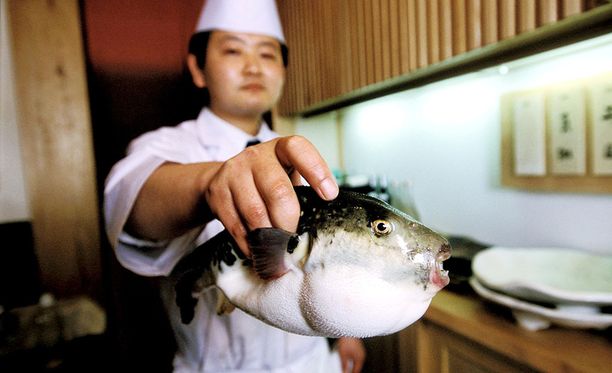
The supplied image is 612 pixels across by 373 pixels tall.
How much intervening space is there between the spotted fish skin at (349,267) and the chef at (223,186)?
0.11ft

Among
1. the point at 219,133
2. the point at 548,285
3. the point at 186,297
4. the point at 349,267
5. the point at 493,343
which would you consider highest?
the point at 219,133

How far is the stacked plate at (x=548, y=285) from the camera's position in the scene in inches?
34.9

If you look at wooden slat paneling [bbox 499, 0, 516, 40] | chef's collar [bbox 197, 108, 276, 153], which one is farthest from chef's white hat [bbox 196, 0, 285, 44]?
wooden slat paneling [bbox 499, 0, 516, 40]

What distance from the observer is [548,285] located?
1.11 m

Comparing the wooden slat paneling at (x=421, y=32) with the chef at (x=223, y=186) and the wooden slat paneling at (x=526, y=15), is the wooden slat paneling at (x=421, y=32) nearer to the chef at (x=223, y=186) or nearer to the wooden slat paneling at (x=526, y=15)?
the wooden slat paneling at (x=526, y=15)

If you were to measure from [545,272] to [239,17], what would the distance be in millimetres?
1375

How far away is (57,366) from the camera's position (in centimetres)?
159

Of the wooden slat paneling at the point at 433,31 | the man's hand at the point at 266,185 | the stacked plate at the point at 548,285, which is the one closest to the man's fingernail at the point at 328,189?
the man's hand at the point at 266,185

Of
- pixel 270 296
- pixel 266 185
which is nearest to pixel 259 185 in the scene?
pixel 266 185

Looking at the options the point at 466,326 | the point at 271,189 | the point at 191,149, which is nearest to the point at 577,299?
the point at 466,326

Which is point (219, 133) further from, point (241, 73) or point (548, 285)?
point (548, 285)

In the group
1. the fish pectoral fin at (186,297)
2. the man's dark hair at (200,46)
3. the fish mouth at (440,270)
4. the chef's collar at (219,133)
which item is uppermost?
the man's dark hair at (200,46)

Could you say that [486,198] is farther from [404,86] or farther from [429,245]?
[429,245]

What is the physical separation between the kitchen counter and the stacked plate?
4 centimetres
